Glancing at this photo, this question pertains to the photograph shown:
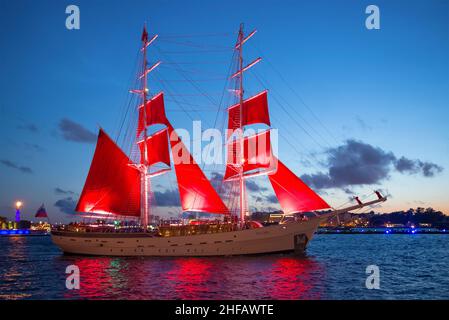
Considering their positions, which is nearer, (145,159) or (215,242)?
(215,242)

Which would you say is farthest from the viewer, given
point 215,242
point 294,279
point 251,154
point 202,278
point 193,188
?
point 251,154

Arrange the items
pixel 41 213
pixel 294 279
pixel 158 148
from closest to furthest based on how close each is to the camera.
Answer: pixel 294 279 < pixel 158 148 < pixel 41 213

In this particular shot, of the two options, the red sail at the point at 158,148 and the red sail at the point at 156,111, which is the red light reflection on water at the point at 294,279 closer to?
the red sail at the point at 158,148

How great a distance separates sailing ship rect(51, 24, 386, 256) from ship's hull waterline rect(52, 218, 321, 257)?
11 cm

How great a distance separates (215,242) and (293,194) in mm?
9893

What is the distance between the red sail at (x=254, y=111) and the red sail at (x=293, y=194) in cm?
621

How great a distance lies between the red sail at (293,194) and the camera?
4594cm

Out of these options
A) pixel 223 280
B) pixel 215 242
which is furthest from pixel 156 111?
pixel 223 280

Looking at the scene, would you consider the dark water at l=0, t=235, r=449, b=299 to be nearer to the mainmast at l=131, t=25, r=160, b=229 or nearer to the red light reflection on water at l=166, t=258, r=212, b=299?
the red light reflection on water at l=166, t=258, r=212, b=299

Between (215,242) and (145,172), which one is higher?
(145,172)

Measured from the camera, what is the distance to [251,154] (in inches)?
2007

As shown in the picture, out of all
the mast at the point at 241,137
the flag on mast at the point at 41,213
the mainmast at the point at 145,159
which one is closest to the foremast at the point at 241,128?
the mast at the point at 241,137

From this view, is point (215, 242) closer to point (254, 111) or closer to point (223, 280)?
point (223, 280)
